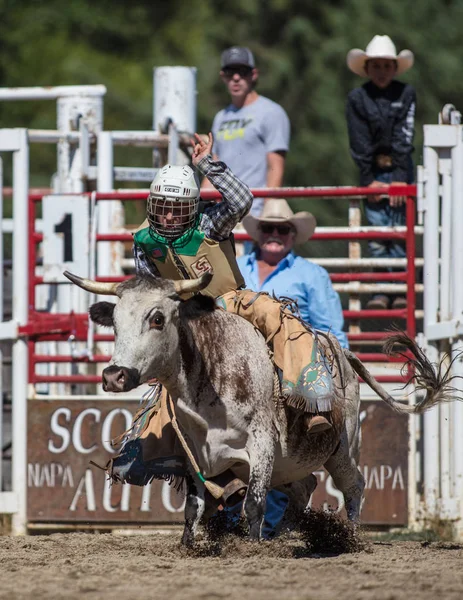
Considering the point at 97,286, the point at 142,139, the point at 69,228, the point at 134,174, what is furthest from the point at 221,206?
the point at 134,174

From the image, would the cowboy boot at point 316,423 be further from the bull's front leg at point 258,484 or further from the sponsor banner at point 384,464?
the sponsor banner at point 384,464

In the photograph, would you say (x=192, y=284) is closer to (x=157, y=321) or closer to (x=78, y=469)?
(x=157, y=321)

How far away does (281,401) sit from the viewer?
6.84m

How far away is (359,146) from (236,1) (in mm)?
18753

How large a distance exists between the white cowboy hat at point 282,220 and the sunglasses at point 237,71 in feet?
6.09

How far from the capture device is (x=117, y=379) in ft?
19.7

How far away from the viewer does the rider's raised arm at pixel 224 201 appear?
6.91 metres

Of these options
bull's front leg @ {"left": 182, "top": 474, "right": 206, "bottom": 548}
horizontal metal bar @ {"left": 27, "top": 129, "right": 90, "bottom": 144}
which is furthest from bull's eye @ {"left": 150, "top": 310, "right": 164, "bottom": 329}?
horizontal metal bar @ {"left": 27, "top": 129, "right": 90, "bottom": 144}

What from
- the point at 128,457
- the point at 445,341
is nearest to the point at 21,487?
the point at 128,457

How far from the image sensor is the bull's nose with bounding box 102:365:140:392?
601 centimetres

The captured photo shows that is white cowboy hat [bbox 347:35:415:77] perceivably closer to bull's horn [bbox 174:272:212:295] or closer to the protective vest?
the protective vest

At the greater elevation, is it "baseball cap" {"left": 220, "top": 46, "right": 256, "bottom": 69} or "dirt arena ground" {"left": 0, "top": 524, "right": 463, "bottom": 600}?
"baseball cap" {"left": 220, "top": 46, "right": 256, "bottom": 69}

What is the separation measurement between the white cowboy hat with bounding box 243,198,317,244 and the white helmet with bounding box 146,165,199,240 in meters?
1.76

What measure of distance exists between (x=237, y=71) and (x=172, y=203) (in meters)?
3.78
